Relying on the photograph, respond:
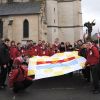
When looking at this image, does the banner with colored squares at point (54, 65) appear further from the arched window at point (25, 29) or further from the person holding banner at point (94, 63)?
the arched window at point (25, 29)

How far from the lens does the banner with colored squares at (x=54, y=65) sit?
15039mm

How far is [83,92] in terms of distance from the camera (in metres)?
13.9

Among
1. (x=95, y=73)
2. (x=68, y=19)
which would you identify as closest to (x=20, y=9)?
(x=68, y=19)

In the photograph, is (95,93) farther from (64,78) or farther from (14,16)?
(14,16)

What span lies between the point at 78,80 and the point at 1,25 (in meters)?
44.6

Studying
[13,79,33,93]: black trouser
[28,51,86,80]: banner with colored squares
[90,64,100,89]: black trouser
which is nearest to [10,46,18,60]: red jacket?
[28,51,86,80]: banner with colored squares

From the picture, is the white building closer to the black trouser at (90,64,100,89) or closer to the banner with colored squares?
the banner with colored squares

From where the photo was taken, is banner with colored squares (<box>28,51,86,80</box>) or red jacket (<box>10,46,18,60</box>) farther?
red jacket (<box>10,46,18,60</box>)

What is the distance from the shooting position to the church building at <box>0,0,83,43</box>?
58.5 m

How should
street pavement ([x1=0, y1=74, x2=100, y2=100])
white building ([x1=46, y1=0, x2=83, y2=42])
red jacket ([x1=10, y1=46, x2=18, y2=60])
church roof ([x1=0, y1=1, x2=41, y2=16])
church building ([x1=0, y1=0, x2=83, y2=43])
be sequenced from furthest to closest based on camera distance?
white building ([x1=46, y1=0, x2=83, y2=42]) → church roof ([x1=0, y1=1, x2=41, y2=16]) → church building ([x1=0, y1=0, x2=83, y2=43]) → red jacket ([x1=10, y1=46, x2=18, y2=60]) → street pavement ([x1=0, y1=74, x2=100, y2=100])

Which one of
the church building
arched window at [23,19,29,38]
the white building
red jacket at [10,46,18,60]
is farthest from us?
the white building

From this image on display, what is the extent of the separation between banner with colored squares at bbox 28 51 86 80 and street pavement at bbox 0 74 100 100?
593 millimetres

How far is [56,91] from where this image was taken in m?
14.2

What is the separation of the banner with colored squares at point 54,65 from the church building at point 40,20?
41.4 m
